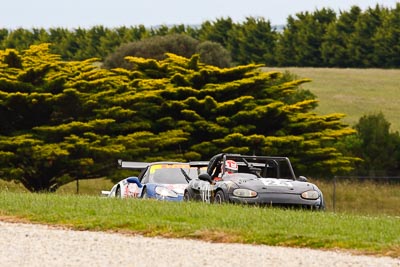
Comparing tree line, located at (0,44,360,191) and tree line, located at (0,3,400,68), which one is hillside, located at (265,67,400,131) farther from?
tree line, located at (0,44,360,191)

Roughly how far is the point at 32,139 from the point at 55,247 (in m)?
28.3

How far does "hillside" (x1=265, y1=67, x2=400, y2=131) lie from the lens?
74.4 m

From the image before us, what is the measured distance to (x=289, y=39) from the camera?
9638 cm

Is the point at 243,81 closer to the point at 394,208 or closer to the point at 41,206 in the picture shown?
the point at 394,208

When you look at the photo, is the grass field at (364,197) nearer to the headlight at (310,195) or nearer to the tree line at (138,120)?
the tree line at (138,120)

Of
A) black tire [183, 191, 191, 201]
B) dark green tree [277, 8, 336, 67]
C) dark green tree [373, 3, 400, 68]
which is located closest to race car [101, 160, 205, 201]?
black tire [183, 191, 191, 201]

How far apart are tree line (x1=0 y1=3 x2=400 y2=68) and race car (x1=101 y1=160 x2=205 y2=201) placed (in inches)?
2707

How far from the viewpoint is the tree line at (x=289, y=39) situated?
93562 mm

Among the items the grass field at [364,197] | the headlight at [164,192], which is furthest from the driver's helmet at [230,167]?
the grass field at [364,197]

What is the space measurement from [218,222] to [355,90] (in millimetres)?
70775

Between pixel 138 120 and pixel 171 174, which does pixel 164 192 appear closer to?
pixel 171 174

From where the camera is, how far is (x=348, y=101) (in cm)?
7919

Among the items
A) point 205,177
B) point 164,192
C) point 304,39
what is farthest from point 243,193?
point 304,39

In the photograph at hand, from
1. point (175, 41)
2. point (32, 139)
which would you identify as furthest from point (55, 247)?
point (175, 41)
